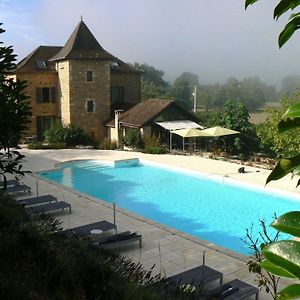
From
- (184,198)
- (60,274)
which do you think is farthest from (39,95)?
(60,274)

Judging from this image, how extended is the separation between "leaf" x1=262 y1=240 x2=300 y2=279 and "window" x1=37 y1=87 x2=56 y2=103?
116 feet

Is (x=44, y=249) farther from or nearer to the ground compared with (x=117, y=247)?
farther from the ground

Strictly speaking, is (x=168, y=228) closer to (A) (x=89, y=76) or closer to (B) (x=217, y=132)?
(B) (x=217, y=132)

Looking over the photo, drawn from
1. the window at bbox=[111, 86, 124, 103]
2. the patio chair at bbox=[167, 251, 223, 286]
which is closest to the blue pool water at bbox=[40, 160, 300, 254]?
the patio chair at bbox=[167, 251, 223, 286]

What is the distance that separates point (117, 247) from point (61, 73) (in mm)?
25966

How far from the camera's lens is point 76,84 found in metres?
32.8

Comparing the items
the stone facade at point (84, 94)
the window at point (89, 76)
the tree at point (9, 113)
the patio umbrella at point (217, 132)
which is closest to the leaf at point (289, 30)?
the tree at point (9, 113)

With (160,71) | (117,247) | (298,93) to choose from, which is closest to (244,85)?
(160,71)

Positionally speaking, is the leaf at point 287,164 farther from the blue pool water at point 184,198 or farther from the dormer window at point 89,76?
the dormer window at point 89,76

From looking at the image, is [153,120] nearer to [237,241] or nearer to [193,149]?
[193,149]

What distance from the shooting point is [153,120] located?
3050cm

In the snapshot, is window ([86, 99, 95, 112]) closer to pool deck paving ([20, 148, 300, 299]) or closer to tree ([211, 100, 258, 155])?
pool deck paving ([20, 148, 300, 299])

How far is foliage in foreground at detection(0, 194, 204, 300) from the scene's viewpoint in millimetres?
4578

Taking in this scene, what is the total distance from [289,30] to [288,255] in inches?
23.9
